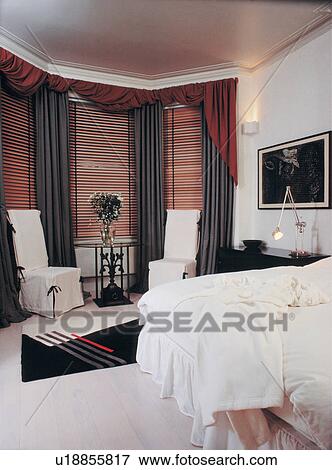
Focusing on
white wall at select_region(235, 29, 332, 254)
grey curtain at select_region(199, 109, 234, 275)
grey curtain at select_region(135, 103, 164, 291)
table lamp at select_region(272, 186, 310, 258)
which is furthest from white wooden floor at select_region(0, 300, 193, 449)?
white wall at select_region(235, 29, 332, 254)

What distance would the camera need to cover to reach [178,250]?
193 centimetres

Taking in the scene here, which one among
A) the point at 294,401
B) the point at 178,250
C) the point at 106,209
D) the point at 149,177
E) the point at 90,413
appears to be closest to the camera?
the point at 294,401

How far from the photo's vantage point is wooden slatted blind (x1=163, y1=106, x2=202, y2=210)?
1.95m

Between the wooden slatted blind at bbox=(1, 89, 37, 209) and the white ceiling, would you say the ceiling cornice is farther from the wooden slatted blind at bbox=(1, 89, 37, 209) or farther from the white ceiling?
the wooden slatted blind at bbox=(1, 89, 37, 209)

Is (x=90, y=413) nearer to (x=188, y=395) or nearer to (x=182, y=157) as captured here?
(x=188, y=395)

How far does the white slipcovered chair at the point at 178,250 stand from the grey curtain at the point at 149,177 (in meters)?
0.19

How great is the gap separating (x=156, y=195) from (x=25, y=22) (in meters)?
1.49

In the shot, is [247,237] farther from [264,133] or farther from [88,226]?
[88,226]

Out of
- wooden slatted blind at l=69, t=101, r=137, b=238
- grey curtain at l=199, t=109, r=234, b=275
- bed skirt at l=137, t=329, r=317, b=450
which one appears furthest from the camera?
wooden slatted blind at l=69, t=101, r=137, b=238

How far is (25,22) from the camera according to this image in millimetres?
1081

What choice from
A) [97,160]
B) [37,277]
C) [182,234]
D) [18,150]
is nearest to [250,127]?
[182,234]

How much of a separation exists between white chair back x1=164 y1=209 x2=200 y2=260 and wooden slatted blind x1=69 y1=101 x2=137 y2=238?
0.43 meters

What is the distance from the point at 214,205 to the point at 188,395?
1.16 meters
